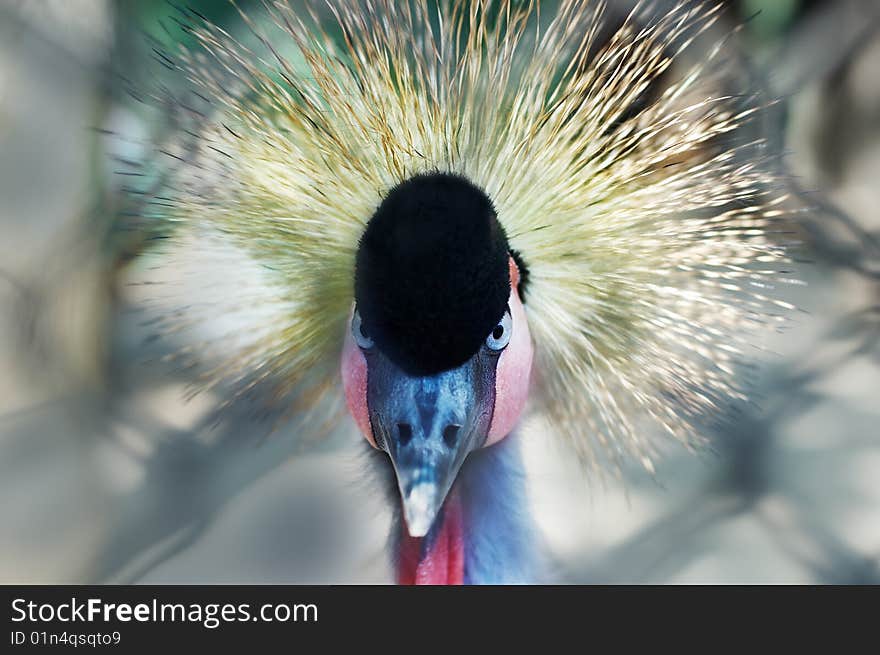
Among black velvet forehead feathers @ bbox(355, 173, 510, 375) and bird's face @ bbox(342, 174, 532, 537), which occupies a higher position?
black velvet forehead feathers @ bbox(355, 173, 510, 375)

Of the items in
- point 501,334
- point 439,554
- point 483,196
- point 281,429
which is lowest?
point 281,429

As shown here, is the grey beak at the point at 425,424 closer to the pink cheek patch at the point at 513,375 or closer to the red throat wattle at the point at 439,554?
the pink cheek patch at the point at 513,375

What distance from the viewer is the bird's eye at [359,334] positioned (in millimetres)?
676

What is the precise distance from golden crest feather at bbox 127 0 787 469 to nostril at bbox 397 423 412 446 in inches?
9.2

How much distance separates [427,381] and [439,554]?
33 cm

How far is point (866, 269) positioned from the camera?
164cm

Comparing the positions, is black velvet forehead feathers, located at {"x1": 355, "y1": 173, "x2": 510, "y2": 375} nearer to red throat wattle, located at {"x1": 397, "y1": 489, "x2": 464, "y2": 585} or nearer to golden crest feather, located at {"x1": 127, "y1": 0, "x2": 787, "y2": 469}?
golden crest feather, located at {"x1": 127, "y1": 0, "x2": 787, "y2": 469}

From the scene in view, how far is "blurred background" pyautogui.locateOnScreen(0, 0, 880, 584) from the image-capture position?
1.37 meters

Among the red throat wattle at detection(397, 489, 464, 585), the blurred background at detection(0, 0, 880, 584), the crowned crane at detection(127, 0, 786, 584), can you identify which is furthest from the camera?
the blurred background at detection(0, 0, 880, 584)

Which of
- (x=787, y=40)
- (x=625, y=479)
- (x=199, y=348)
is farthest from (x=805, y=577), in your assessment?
(x=199, y=348)

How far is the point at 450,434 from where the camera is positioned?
0.63m

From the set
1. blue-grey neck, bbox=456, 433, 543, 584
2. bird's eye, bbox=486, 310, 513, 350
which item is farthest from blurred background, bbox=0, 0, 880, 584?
bird's eye, bbox=486, 310, 513, 350

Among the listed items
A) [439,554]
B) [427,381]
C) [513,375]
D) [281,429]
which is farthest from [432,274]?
[281,429]

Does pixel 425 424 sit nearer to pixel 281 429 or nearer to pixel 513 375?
pixel 513 375
